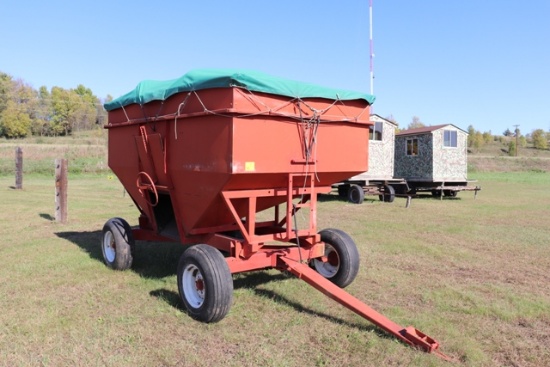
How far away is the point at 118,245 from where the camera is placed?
237 inches

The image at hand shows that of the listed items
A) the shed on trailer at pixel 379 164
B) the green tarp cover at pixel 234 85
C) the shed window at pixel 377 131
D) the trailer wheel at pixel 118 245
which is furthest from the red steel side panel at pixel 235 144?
the shed window at pixel 377 131

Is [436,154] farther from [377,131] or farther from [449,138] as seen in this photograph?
[377,131]

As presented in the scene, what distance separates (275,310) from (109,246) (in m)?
3.00

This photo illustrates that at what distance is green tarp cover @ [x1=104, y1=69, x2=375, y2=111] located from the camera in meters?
4.30

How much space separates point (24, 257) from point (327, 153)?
15.9 ft

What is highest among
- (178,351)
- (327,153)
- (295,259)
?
(327,153)

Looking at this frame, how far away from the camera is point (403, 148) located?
2130cm

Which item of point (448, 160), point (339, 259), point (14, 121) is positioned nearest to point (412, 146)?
point (448, 160)

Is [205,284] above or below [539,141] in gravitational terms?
below

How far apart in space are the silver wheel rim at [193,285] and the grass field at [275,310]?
0.21 metres

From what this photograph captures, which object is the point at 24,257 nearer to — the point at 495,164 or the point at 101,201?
the point at 101,201

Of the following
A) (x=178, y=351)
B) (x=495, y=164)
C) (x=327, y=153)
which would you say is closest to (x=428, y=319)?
(x=327, y=153)

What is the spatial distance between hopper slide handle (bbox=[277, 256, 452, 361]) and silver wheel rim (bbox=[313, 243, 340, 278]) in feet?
2.92

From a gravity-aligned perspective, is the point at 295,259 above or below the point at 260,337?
above
